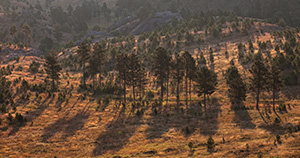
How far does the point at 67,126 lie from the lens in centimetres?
3803

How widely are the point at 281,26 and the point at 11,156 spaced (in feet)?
449

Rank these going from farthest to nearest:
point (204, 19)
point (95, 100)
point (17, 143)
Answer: point (204, 19) → point (95, 100) → point (17, 143)

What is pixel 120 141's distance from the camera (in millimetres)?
33219

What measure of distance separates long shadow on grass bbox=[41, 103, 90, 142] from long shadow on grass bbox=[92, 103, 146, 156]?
5.54 metres

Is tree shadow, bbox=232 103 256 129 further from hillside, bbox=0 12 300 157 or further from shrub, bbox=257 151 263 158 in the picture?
shrub, bbox=257 151 263 158

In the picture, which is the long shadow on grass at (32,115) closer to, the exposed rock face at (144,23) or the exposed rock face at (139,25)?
the exposed rock face at (139,25)

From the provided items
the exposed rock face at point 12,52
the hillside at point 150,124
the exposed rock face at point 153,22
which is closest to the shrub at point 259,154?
the hillside at point 150,124

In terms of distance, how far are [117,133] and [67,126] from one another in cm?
989

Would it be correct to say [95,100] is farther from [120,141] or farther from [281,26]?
[281,26]

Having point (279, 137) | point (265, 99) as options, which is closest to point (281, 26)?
point (265, 99)

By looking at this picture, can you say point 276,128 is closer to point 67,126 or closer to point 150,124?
point 150,124

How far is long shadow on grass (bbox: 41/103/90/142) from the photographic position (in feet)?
113

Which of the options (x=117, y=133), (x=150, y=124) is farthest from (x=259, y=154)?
(x=117, y=133)

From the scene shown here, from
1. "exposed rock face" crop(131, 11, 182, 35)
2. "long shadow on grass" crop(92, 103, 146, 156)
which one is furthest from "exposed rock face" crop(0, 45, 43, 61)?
"long shadow on grass" crop(92, 103, 146, 156)
